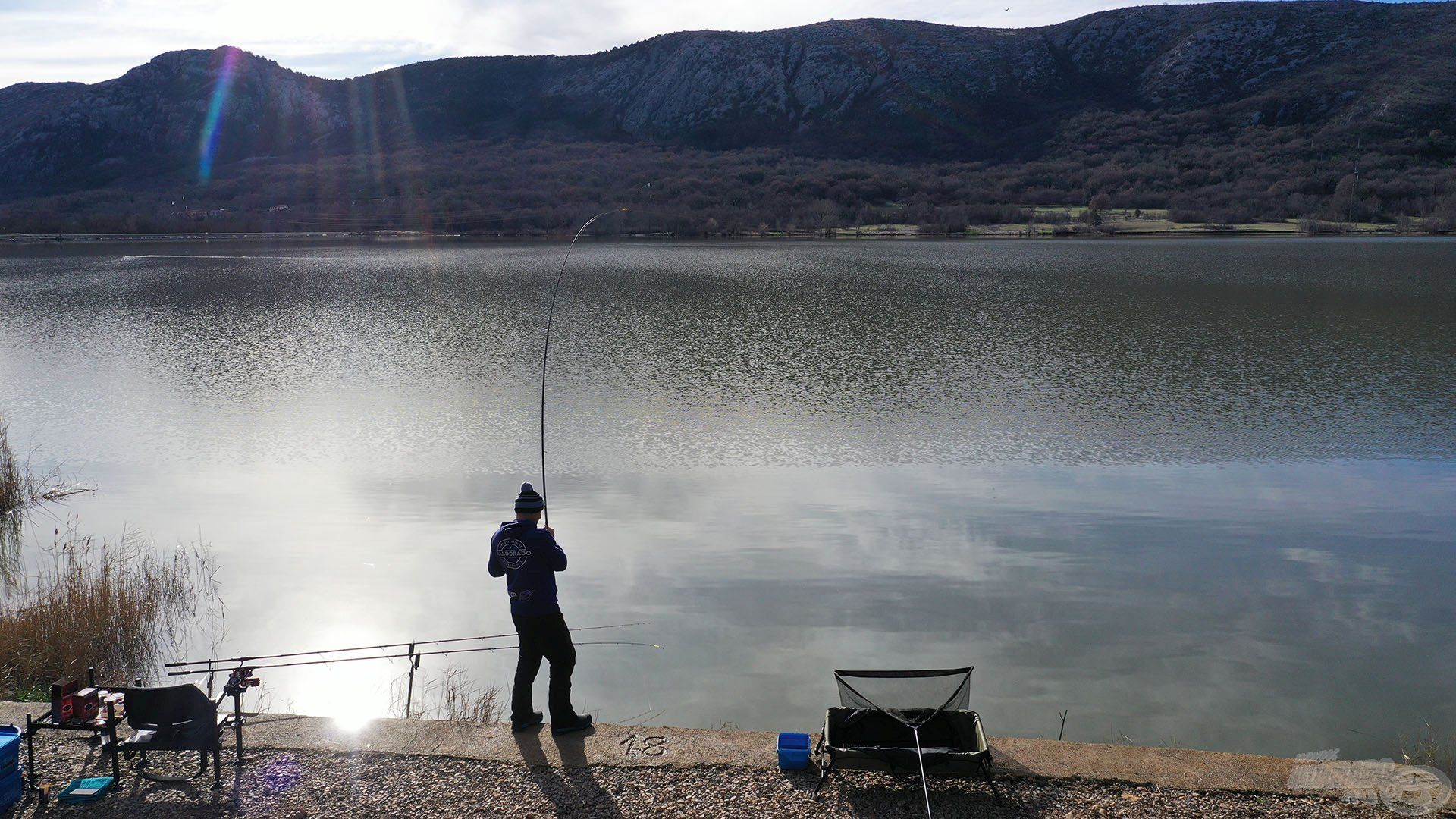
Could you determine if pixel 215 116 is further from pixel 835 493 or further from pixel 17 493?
pixel 835 493

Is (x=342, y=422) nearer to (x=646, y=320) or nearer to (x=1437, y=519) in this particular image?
(x=646, y=320)

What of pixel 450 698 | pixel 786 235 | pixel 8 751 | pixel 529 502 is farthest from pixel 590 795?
pixel 786 235

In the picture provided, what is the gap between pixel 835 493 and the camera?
13.3 metres

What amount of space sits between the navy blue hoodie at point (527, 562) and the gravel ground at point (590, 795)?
97 centimetres

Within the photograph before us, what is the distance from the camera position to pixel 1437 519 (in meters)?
11.8

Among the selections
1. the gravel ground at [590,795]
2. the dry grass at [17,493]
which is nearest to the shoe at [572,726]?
the gravel ground at [590,795]

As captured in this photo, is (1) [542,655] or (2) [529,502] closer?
(2) [529,502]

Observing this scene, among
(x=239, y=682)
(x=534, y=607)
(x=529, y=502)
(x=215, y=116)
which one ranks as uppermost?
(x=215, y=116)

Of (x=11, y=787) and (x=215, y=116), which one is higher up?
(x=215, y=116)

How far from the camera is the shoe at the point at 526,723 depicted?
630cm

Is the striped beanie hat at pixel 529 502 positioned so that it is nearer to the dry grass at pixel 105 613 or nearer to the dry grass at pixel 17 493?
the dry grass at pixel 105 613

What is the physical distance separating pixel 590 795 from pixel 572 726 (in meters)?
0.91

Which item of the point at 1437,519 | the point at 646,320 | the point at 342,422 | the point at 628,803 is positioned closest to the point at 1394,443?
the point at 1437,519

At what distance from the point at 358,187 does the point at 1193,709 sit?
4950 inches
